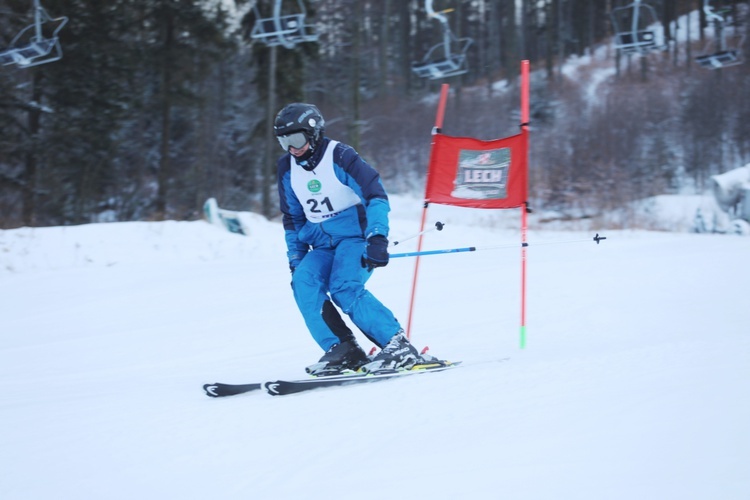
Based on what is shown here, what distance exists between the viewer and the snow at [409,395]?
8.82 ft

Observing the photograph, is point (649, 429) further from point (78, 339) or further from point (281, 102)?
point (281, 102)

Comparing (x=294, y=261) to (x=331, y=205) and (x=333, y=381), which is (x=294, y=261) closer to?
(x=331, y=205)

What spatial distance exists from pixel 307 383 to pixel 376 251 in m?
0.87

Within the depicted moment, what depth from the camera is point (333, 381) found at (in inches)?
171

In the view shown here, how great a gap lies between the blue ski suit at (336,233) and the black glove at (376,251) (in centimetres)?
4

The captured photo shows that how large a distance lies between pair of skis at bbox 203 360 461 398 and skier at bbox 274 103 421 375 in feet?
0.23

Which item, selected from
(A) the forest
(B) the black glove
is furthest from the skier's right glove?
(A) the forest

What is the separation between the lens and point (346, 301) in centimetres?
451

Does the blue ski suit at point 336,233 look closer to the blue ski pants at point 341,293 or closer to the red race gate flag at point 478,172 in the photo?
the blue ski pants at point 341,293

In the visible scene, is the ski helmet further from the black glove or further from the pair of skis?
the pair of skis

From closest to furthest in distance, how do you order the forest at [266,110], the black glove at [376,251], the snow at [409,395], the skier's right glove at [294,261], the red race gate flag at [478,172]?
1. the snow at [409,395]
2. the black glove at [376,251]
3. the skier's right glove at [294,261]
4. the red race gate flag at [478,172]
5. the forest at [266,110]

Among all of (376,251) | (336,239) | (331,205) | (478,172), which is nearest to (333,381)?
(376,251)

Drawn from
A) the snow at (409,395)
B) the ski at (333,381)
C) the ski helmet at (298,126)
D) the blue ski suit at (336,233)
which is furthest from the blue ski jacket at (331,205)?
the snow at (409,395)

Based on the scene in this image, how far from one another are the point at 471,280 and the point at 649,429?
20.3 feet
